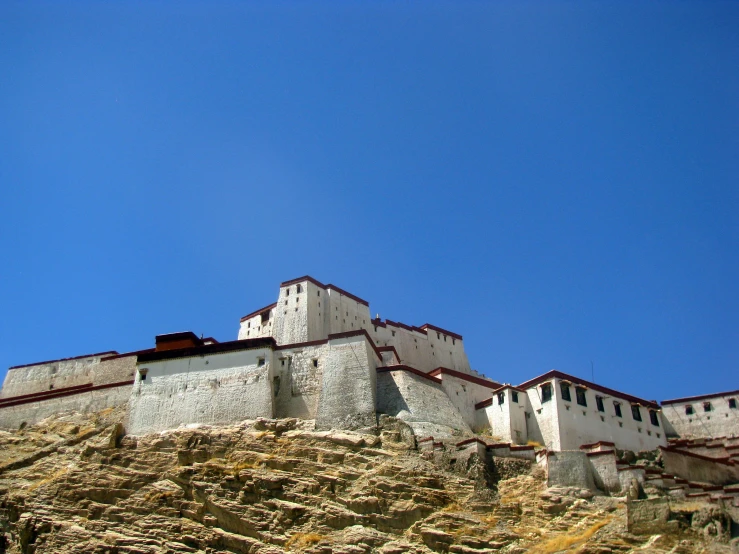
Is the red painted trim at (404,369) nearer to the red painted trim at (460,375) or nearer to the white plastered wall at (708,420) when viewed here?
the red painted trim at (460,375)

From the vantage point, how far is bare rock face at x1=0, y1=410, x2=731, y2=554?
33.8m

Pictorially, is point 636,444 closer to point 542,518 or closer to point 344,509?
point 542,518

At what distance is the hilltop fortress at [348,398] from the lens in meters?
44.1

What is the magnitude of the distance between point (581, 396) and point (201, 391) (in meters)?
21.6

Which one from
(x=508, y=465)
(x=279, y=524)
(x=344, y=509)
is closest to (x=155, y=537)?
(x=279, y=524)

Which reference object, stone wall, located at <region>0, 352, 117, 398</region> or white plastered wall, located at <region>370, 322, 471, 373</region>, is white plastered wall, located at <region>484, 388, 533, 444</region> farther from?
stone wall, located at <region>0, 352, 117, 398</region>

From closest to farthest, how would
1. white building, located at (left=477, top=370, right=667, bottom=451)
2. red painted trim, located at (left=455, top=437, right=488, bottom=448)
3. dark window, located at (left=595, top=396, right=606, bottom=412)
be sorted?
red painted trim, located at (left=455, top=437, right=488, bottom=448)
white building, located at (left=477, top=370, right=667, bottom=451)
dark window, located at (left=595, top=396, right=606, bottom=412)

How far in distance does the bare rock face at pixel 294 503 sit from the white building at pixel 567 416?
20.1 feet

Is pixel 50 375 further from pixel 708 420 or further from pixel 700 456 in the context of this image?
pixel 708 420

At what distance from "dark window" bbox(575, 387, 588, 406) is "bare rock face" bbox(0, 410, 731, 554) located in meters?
8.42

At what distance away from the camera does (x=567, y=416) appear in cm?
4450

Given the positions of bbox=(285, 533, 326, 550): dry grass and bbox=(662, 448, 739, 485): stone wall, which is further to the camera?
bbox=(662, 448, 739, 485): stone wall

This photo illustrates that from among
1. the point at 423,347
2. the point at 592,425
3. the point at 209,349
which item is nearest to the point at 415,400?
the point at 592,425

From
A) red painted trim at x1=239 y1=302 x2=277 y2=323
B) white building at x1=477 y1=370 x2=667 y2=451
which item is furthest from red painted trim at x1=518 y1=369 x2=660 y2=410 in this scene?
red painted trim at x1=239 y1=302 x2=277 y2=323
